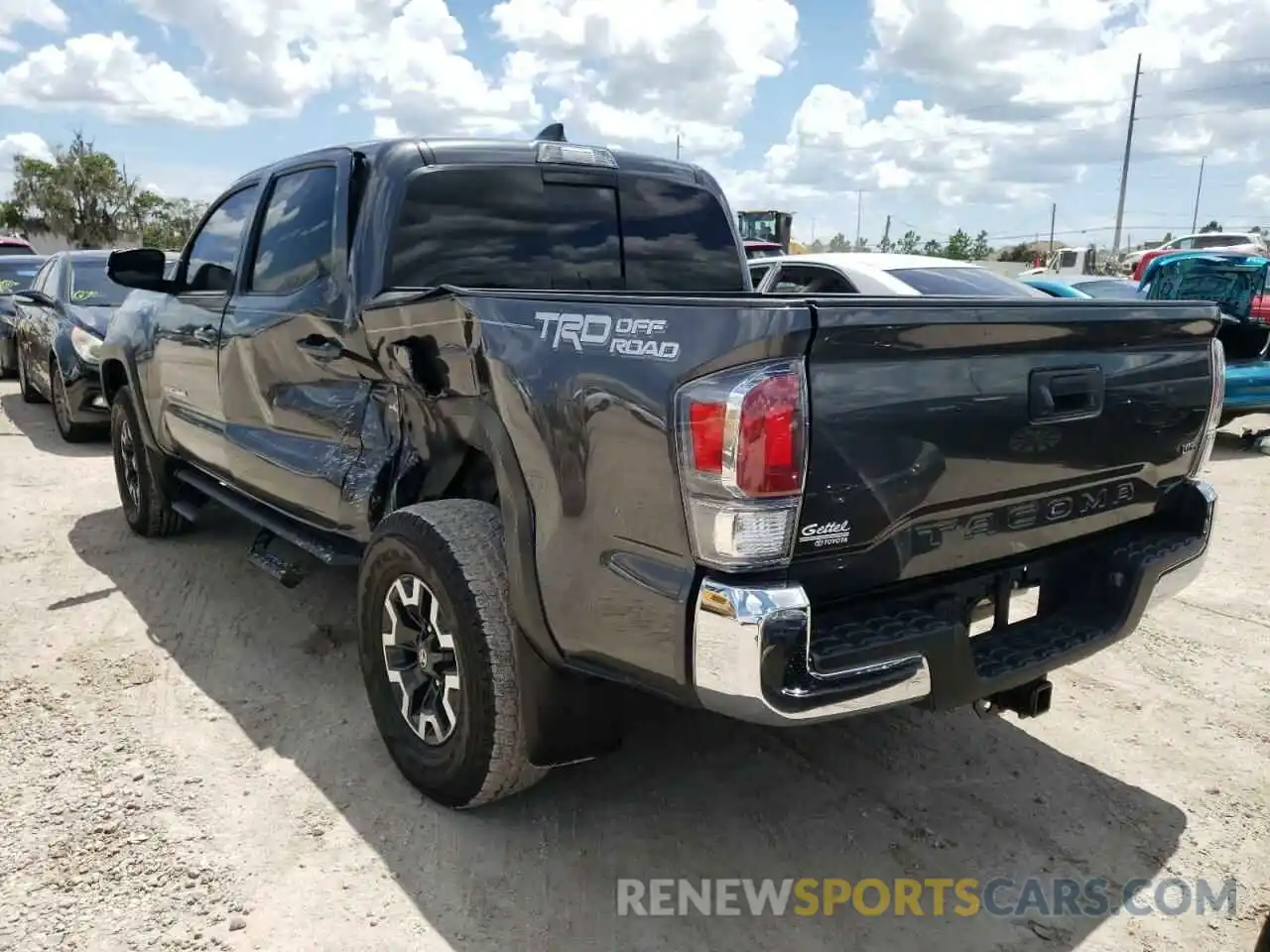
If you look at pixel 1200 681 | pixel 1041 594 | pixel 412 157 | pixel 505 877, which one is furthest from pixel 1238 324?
pixel 505 877

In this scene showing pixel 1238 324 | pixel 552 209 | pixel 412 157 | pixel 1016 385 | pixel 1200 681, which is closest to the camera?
pixel 1016 385

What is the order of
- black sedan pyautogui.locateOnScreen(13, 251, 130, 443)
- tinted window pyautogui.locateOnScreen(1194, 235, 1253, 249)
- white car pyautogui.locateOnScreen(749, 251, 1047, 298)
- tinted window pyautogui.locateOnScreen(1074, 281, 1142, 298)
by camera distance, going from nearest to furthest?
white car pyautogui.locateOnScreen(749, 251, 1047, 298), black sedan pyautogui.locateOnScreen(13, 251, 130, 443), tinted window pyautogui.locateOnScreen(1074, 281, 1142, 298), tinted window pyautogui.locateOnScreen(1194, 235, 1253, 249)

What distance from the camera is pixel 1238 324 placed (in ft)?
30.4

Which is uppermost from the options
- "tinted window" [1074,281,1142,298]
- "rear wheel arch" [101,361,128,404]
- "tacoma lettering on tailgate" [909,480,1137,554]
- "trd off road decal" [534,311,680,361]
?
"trd off road decal" [534,311,680,361]

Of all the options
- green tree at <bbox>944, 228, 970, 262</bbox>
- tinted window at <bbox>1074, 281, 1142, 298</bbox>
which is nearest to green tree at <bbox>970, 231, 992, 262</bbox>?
green tree at <bbox>944, 228, 970, 262</bbox>

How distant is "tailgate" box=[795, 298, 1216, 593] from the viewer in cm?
215

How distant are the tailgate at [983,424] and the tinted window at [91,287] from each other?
8.33 metres

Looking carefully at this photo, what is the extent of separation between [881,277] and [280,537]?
526cm

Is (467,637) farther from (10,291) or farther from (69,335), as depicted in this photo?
(10,291)

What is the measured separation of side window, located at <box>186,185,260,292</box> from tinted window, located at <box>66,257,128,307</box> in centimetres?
449

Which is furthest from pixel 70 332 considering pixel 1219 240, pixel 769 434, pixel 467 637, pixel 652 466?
pixel 1219 240

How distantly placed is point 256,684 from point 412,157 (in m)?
2.08

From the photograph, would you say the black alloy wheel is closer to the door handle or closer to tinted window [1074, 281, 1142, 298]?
the door handle

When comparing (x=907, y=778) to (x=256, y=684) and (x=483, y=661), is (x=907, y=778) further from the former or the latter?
(x=256, y=684)
